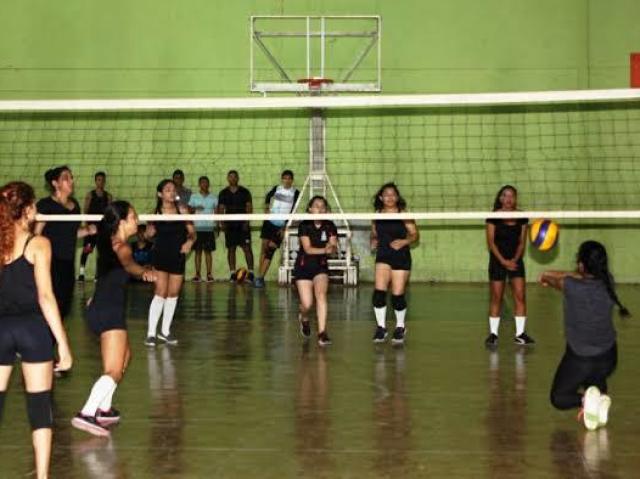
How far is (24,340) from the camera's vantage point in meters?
5.81

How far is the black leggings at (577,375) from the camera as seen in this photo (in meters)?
7.76

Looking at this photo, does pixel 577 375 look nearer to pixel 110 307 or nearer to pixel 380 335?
pixel 110 307

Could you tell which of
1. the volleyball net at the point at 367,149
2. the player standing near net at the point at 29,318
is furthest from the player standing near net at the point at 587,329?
the volleyball net at the point at 367,149

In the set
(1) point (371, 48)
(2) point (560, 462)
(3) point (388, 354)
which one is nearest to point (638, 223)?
(1) point (371, 48)

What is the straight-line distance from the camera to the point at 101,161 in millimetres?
19578

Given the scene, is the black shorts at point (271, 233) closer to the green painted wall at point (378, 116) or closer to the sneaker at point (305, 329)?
the green painted wall at point (378, 116)

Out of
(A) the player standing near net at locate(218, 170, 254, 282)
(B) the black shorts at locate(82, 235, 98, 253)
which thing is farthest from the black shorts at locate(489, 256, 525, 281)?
(B) the black shorts at locate(82, 235, 98, 253)

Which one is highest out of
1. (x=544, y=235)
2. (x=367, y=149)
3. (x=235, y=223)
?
(x=367, y=149)

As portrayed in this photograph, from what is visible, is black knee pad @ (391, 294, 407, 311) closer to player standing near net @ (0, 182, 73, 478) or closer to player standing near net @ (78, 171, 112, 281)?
player standing near net @ (0, 182, 73, 478)

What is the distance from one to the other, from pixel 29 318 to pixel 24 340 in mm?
147

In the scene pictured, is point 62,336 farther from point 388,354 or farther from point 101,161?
point 101,161

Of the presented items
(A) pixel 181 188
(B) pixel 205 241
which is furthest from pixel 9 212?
(B) pixel 205 241

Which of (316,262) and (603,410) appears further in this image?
(316,262)

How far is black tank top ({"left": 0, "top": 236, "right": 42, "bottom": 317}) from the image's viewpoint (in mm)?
5879
